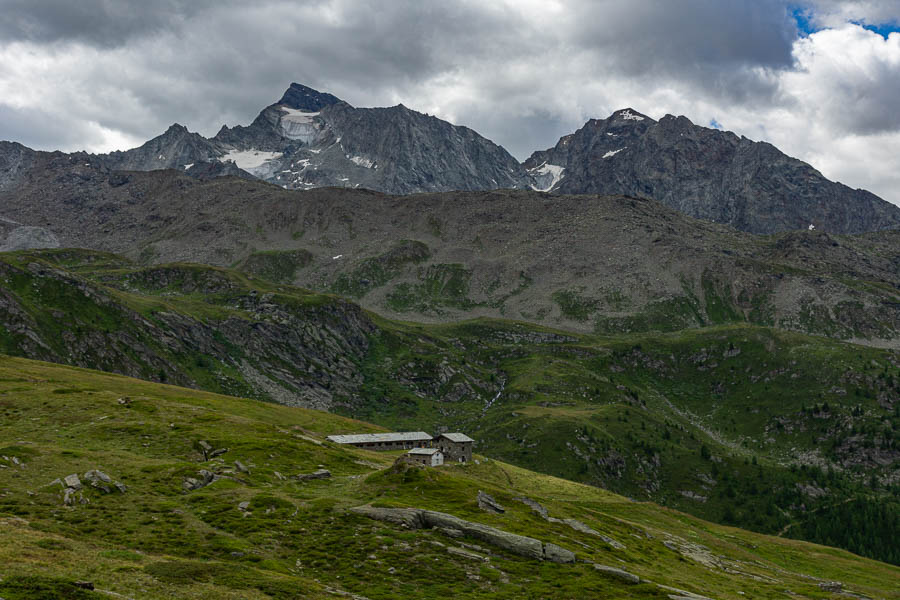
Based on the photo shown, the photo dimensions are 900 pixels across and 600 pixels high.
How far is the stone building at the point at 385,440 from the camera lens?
425 ft

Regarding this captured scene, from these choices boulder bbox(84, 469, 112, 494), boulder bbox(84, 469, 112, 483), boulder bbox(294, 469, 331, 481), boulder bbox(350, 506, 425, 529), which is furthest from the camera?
boulder bbox(294, 469, 331, 481)

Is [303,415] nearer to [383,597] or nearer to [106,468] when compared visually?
[106,468]

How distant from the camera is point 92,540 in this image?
133 ft

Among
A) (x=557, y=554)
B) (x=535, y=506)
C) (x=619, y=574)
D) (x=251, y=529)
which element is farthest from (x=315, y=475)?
(x=619, y=574)

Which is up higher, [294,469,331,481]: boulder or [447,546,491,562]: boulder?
[447,546,491,562]: boulder

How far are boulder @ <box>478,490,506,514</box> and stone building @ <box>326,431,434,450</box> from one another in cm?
6789

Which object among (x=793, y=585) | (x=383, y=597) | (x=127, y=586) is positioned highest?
(x=127, y=586)

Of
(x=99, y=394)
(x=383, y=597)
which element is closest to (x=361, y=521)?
(x=383, y=597)

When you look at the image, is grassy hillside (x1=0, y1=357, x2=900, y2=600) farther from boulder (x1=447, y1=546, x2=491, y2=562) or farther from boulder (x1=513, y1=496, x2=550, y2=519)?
boulder (x1=513, y1=496, x2=550, y2=519)

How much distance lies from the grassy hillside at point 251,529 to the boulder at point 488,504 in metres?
1.56

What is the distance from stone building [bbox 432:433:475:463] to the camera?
122 meters

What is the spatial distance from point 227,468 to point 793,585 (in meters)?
80.9

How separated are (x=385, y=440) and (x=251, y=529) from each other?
88.3 meters

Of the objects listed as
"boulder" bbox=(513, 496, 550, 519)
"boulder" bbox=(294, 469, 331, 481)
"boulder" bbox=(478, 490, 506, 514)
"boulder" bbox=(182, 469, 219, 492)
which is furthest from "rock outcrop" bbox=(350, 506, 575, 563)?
"boulder" bbox=(294, 469, 331, 481)
